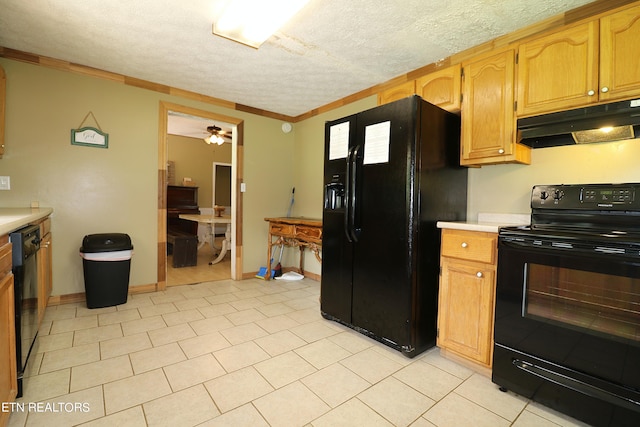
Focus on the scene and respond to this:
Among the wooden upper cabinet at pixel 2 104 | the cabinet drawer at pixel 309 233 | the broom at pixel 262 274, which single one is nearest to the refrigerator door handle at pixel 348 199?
the cabinet drawer at pixel 309 233

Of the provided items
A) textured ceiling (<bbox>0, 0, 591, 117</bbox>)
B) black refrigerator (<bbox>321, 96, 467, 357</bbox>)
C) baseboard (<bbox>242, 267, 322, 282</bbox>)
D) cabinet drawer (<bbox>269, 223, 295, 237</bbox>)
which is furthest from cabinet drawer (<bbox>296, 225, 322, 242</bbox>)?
textured ceiling (<bbox>0, 0, 591, 117</bbox>)

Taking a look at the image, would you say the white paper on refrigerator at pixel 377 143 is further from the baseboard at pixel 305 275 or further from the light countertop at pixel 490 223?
the baseboard at pixel 305 275

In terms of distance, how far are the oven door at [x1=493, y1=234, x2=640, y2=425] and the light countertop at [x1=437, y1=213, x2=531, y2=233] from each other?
129 millimetres

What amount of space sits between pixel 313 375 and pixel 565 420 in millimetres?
1332

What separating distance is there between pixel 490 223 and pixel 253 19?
89.2 inches

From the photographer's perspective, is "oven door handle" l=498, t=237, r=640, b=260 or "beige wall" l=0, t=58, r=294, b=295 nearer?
"oven door handle" l=498, t=237, r=640, b=260

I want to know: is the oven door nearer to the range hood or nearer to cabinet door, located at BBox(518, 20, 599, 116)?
the range hood

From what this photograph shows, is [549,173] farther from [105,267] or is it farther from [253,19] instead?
[105,267]

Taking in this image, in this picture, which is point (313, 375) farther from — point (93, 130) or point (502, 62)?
point (93, 130)

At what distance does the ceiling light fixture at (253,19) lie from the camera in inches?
74.5

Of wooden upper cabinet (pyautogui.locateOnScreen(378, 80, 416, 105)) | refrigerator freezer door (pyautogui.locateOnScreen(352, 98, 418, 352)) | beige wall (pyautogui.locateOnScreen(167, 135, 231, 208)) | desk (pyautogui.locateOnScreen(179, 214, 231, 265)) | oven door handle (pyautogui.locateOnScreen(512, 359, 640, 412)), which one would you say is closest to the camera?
oven door handle (pyautogui.locateOnScreen(512, 359, 640, 412))

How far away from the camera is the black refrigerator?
201 centimetres

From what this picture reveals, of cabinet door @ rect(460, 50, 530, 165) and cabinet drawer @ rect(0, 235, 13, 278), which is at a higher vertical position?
cabinet door @ rect(460, 50, 530, 165)

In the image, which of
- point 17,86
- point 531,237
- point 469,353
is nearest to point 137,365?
point 469,353
